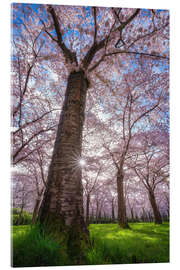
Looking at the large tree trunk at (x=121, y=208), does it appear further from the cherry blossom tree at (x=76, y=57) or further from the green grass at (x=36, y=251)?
the green grass at (x=36, y=251)

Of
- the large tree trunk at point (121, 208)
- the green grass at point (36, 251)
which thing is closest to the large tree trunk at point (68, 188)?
the green grass at point (36, 251)

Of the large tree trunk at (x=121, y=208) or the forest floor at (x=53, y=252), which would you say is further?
the large tree trunk at (x=121, y=208)

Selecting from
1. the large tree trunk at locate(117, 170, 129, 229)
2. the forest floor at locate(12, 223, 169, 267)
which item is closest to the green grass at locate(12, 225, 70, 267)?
the forest floor at locate(12, 223, 169, 267)

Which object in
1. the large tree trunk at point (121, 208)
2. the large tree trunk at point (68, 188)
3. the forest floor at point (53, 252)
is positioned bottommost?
the large tree trunk at point (121, 208)

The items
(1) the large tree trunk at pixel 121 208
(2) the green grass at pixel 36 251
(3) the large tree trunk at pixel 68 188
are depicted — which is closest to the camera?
(2) the green grass at pixel 36 251

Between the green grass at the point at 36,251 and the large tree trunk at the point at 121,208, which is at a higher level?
the green grass at the point at 36,251

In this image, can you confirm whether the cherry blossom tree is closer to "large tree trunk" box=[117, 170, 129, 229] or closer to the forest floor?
the forest floor

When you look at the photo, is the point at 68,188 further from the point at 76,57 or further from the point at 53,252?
the point at 76,57

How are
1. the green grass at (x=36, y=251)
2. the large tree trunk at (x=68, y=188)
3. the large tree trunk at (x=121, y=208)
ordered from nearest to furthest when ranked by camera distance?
1. the green grass at (x=36, y=251)
2. the large tree trunk at (x=68, y=188)
3. the large tree trunk at (x=121, y=208)

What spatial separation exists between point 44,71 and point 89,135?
2.86 metres

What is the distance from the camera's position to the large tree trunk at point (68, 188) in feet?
4.69

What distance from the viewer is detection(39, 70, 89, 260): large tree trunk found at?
143 centimetres
